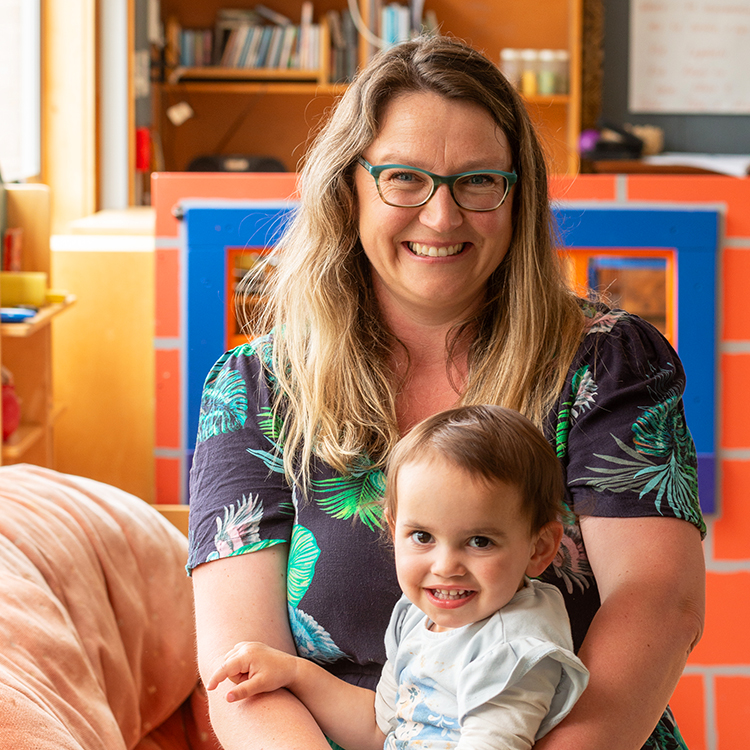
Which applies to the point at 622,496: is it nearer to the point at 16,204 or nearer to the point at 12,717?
the point at 12,717

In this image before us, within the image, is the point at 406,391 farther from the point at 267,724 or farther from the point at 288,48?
the point at 288,48

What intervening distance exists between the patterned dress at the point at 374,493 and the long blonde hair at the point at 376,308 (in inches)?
1.3

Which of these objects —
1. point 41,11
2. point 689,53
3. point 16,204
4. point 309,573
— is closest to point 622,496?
point 309,573

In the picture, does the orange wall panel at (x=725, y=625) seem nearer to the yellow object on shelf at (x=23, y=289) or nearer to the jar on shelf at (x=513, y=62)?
the yellow object on shelf at (x=23, y=289)

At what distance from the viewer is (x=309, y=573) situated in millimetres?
1206

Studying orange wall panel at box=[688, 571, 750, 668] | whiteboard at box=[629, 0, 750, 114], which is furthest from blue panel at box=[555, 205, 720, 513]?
whiteboard at box=[629, 0, 750, 114]

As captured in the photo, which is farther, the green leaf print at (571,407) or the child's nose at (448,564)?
the green leaf print at (571,407)

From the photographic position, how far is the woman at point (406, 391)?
1.12 m

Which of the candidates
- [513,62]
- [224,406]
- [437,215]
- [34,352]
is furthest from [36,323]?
[513,62]

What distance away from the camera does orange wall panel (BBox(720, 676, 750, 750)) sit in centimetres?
229

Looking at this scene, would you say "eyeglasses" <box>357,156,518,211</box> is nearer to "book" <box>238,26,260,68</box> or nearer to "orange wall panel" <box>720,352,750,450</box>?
"orange wall panel" <box>720,352,750,450</box>

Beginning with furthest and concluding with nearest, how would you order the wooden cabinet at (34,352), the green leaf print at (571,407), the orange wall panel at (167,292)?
the wooden cabinet at (34,352) < the orange wall panel at (167,292) < the green leaf print at (571,407)

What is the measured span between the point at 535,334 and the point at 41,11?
329cm

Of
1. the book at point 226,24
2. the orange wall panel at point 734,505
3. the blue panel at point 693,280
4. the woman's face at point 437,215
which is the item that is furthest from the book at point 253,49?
the woman's face at point 437,215
